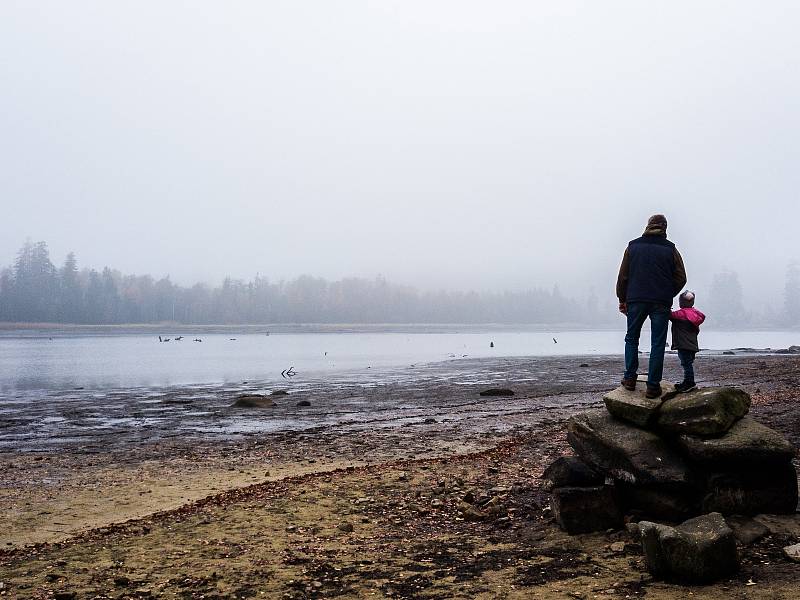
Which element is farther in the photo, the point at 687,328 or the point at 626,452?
the point at 687,328

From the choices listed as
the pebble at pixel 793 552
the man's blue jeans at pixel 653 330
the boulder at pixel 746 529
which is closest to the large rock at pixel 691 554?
the pebble at pixel 793 552

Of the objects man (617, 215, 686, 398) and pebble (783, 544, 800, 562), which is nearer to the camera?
pebble (783, 544, 800, 562)

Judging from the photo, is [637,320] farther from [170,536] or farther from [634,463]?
[170,536]

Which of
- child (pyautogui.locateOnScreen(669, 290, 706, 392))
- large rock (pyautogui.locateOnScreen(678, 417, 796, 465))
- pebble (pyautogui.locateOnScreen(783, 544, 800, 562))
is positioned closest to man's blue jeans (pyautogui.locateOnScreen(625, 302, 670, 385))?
large rock (pyautogui.locateOnScreen(678, 417, 796, 465))

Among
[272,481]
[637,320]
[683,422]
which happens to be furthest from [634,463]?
[272,481]

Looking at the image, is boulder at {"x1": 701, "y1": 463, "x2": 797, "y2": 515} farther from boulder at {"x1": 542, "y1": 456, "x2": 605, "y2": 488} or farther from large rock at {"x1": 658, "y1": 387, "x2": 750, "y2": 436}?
boulder at {"x1": 542, "y1": 456, "x2": 605, "y2": 488}

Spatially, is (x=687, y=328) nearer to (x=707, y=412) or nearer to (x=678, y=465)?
(x=707, y=412)

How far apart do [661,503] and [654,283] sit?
3077 millimetres

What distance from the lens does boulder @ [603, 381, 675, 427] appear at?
921cm

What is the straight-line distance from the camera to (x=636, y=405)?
9297 millimetres

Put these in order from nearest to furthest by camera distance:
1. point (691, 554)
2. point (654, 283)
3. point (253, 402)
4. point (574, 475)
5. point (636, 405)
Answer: point (691, 554)
point (636, 405)
point (654, 283)
point (574, 475)
point (253, 402)

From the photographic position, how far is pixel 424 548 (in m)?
8.81

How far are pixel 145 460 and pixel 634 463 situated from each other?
13850 millimetres

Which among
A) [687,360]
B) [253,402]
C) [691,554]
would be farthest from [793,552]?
[253,402]
